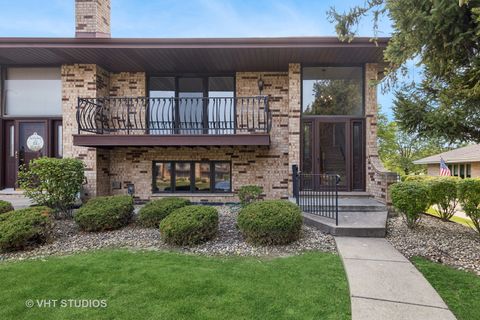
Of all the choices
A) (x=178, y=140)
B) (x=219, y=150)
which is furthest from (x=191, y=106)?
(x=178, y=140)

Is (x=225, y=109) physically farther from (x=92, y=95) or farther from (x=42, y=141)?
(x=42, y=141)

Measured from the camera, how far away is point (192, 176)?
9062 mm

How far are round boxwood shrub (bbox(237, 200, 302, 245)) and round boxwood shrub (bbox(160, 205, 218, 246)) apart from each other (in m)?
0.57

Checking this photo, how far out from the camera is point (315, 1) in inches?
448

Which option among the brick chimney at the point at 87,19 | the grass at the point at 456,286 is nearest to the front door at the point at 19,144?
the brick chimney at the point at 87,19

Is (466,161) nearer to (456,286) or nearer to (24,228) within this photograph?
(456,286)

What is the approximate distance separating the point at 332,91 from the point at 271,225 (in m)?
5.38

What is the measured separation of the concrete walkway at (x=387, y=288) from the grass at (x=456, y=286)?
10 centimetres

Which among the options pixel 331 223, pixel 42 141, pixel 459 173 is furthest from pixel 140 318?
pixel 459 173

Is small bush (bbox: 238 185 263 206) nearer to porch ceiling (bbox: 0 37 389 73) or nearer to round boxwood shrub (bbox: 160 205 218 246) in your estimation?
round boxwood shrub (bbox: 160 205 218 246)

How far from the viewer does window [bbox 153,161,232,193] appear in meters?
9.00

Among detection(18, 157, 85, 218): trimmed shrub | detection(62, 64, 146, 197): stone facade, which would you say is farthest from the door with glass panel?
detection(18, 157, 85, 218): trimmed shrub

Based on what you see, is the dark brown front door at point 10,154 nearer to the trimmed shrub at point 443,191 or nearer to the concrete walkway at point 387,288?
the concrete walkway at point 387,288

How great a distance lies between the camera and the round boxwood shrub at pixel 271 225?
487 centimetres
